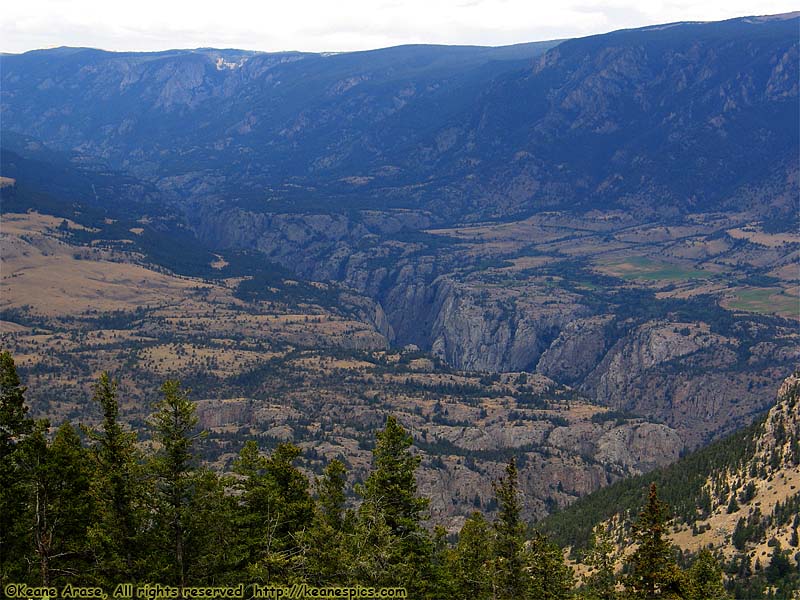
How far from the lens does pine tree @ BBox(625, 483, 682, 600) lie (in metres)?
44.5

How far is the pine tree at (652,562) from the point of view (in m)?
44.5

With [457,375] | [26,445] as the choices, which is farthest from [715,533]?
[457,375]

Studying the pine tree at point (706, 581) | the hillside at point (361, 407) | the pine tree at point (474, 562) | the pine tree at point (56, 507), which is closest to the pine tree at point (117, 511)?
the pine tree at point (56, 507)

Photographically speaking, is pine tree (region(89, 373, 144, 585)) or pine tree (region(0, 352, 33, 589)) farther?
pine tree (region(0, 352, 33, 589))

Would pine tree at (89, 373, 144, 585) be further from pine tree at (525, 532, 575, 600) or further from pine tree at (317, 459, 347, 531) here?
pine tree at (525, 532, 575, 600)

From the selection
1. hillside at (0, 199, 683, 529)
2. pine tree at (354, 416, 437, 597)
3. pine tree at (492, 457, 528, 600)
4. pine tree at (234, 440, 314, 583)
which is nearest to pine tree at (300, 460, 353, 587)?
pine tree at (354, 416, 437, 597)

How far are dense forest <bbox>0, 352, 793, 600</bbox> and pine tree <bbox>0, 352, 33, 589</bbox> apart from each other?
0.20 feet

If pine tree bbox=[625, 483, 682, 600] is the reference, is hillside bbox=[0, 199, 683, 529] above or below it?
below

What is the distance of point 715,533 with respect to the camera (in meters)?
72.4

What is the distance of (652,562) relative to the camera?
44.7m

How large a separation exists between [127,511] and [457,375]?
135 meters

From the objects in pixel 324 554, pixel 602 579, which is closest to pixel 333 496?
pixel 324 554

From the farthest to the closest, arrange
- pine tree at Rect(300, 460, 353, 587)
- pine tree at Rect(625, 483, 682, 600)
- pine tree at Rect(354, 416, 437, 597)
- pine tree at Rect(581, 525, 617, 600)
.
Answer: pine tree at Rect(581, 525, 617, 600), pine tree at Rect(625, 483, 682, 600), pine tree at Rect(300, 460, 353, 587), pine tree at Rect(354, 416, 437, 597)

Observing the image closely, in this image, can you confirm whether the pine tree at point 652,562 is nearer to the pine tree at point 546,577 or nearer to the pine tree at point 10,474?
the pine tree at point 546,577
